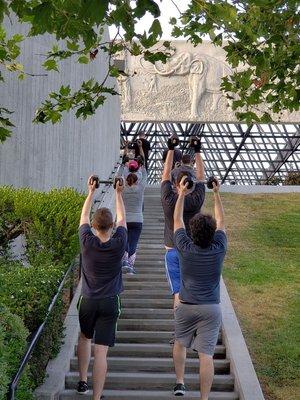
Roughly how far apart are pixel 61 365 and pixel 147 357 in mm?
1297

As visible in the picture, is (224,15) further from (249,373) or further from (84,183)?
(84,183)

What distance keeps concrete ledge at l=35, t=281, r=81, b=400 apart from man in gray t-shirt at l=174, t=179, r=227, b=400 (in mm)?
1304

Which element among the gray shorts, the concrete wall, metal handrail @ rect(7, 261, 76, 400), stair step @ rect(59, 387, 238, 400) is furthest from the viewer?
the concrete wall

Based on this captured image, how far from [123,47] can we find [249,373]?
11.3 feet

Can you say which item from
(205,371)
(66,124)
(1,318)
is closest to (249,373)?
(205,371)

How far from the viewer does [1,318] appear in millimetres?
5160

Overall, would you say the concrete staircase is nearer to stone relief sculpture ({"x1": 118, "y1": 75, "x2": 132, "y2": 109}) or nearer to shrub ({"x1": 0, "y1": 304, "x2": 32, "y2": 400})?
shrub ({"x1": 0, "y1": 304, "x2": 32, "y2": 400})

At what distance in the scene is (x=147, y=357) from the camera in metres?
8.56

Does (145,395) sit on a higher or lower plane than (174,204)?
lower

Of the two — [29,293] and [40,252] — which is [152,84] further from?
[29,293]

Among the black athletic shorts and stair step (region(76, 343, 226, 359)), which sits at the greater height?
the black athletic shorts

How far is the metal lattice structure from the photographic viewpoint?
42.7 m

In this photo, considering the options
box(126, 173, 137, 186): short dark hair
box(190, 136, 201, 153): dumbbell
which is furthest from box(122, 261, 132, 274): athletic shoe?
box(190, 136, 201, 153): dumbbell

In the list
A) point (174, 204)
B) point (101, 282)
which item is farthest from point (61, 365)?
point (174, 204)
